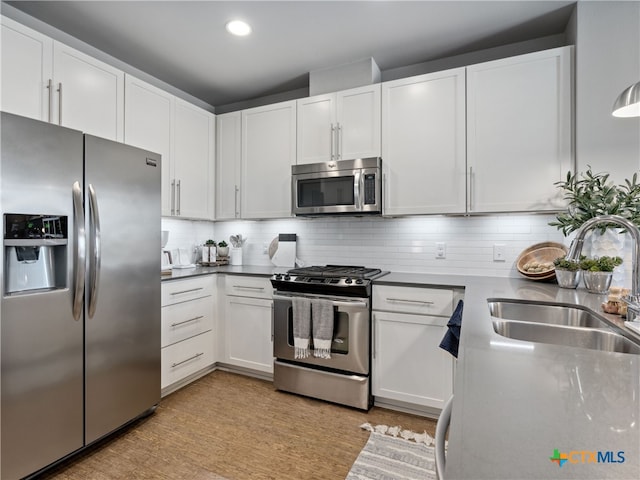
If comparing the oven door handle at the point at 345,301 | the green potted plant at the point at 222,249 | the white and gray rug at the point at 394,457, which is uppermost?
the green potted plant at the point at 222,249

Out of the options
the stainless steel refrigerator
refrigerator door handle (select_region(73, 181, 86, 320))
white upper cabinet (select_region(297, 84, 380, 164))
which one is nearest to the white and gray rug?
the stainless steel refrigerator

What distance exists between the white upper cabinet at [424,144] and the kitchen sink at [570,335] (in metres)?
1.28

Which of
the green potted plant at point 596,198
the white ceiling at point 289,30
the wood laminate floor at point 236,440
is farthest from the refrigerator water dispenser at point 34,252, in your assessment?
the green potted plant at point 596,198

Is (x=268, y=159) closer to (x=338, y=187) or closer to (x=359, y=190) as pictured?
(x=338, y=187)

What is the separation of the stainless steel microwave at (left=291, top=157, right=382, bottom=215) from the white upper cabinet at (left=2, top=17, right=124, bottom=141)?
1.41m

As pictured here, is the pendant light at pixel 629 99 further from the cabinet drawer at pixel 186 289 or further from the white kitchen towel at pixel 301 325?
the cabinet drawer at pixel 186 289

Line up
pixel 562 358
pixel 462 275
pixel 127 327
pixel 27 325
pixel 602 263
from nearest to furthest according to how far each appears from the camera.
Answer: pixel 562 358 → pixel 27 325 → pixel 602 263 → pixel 127 327 → pixel 462 275

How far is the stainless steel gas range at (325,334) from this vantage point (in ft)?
7.94

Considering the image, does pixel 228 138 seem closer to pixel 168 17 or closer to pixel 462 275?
pixel 168 17

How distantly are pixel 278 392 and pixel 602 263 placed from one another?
230 cm

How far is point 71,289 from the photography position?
70.4 inches

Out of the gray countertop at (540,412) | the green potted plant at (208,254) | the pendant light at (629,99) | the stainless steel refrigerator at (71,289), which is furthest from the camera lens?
the green potted plant at (208,254)

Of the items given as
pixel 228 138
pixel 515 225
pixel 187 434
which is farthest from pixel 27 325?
pixel 515 225

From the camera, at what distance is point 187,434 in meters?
2.12
